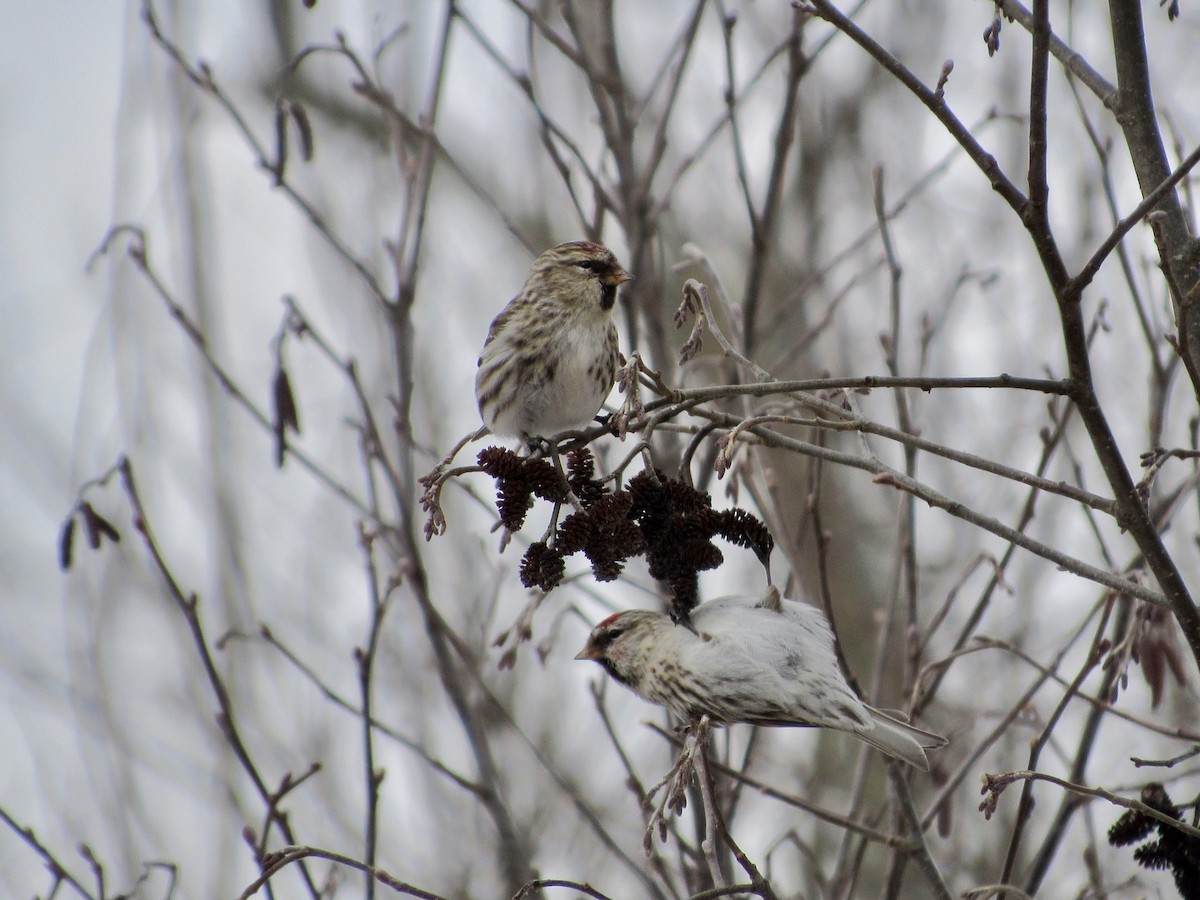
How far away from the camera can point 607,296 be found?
125 inches

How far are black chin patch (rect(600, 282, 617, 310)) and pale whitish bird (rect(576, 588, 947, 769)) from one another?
0.80 meters

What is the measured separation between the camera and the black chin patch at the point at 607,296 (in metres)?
3.15

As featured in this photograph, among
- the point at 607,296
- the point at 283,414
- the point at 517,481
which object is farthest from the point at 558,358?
the point at 517,481

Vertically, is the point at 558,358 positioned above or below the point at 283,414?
above

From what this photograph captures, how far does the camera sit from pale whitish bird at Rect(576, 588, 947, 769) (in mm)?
2523

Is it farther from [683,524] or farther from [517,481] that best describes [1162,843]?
[517,481]

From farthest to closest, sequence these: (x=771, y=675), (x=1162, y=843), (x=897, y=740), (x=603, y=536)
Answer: (x=771, y=675) → (x=897, y=740) → (x=1162, y=843) → (x=603, y=536)

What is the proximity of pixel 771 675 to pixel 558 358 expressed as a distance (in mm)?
932

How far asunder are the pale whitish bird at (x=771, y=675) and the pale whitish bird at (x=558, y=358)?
0.59m

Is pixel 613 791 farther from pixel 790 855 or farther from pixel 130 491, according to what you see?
pixel 130 491

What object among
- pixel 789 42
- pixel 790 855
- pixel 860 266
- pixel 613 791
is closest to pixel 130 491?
pixel 789 42

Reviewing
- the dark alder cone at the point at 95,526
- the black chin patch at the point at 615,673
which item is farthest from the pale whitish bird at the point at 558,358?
the dark alder cone at the point at 95,526

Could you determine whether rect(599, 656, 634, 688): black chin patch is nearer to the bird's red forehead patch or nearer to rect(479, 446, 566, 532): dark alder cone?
the bird's red forehead patch

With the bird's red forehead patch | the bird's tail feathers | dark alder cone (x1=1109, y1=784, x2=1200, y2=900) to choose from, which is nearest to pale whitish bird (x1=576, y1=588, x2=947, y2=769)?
the bird's tail feathers
